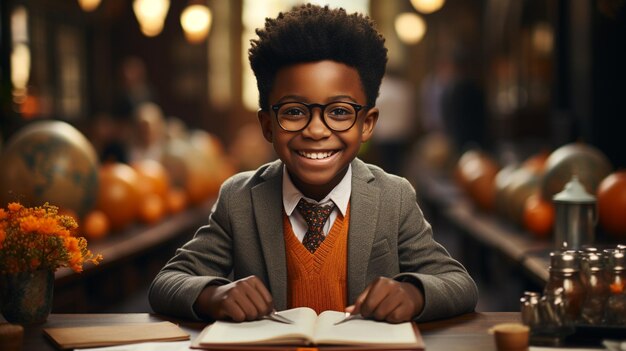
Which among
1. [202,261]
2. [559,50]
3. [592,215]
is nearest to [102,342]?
[202,261]

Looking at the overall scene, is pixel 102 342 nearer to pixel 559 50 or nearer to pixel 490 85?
pixel 559 50

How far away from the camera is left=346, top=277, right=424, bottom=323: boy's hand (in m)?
2.17

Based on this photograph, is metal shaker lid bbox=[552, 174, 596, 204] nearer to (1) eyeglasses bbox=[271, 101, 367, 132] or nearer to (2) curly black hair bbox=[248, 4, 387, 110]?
(2) curly black hair bbox=[248, 4, 387, 110]

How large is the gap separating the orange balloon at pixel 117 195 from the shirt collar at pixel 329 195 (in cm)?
415

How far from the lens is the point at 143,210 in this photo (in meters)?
7.32

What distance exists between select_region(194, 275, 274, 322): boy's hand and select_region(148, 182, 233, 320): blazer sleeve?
111 millimetres

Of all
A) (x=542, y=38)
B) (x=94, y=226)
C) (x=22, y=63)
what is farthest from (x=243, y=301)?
(x=22, y=63)

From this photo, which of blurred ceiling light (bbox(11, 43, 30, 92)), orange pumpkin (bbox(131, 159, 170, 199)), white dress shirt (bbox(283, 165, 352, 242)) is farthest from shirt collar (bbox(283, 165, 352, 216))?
blurred ceiling light (bbox(11, 43, 30, 92))

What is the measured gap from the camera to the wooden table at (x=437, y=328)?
2096 mm

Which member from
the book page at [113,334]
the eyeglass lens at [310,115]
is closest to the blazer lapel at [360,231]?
the eyeglass lens at [310,115]

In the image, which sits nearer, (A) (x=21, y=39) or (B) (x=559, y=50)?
(B) (x=559, y=50)

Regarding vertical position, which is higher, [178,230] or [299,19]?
[299,19]

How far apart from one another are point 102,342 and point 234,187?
69cm

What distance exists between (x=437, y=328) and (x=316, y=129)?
55 centimetres
